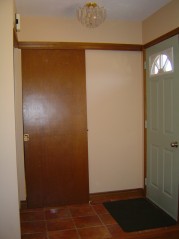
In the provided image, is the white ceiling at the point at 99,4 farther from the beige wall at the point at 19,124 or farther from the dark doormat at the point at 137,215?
the dark doormat at the point at 137,215

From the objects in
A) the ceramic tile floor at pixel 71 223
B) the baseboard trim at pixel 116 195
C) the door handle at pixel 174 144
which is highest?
the door handle at pixel 174 144

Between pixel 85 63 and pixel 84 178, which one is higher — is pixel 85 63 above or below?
above

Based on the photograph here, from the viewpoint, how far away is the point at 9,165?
2.31 metres

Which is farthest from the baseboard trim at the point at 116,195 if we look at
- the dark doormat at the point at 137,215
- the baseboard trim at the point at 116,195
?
the dark doormat at the point at 137,215

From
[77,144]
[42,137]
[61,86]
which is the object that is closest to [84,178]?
[77,144]

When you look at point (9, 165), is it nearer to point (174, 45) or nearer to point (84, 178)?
point (84, 178)

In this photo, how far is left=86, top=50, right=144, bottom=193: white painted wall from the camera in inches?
140

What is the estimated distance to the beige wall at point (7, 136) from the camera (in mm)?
2256

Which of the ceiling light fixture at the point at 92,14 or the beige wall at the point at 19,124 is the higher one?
the ceiling light fixture at the point at 92,14

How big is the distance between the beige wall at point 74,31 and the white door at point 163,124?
0.41 m

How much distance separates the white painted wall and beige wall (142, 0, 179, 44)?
34 centimetres

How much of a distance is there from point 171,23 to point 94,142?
183 cm

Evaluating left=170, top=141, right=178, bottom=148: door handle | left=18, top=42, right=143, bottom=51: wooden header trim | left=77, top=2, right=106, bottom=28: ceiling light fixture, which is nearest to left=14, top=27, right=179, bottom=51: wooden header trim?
left=18, top=42, right=143, bottom=51: wooden header trim

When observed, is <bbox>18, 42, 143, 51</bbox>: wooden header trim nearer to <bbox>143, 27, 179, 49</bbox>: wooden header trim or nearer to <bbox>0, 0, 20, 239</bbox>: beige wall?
<bbox>143, 27, 179, 49</bbox>: wooden header trim
